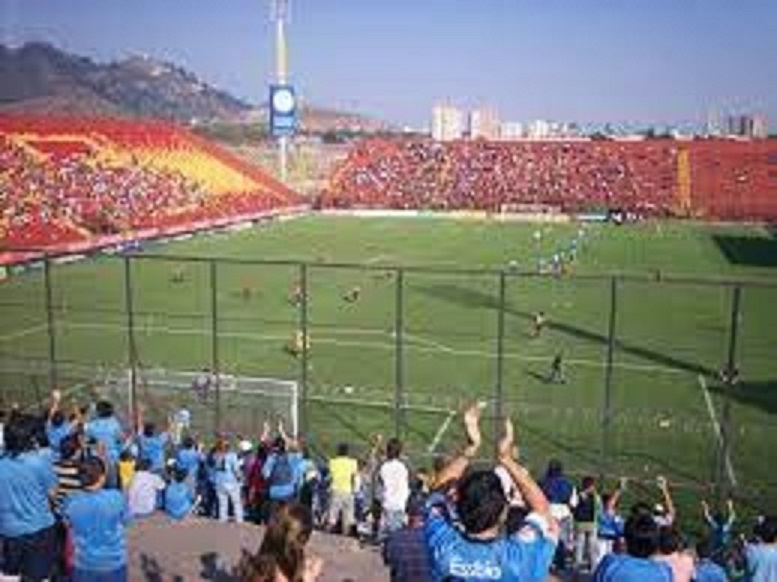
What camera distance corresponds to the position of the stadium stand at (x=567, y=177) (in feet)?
292

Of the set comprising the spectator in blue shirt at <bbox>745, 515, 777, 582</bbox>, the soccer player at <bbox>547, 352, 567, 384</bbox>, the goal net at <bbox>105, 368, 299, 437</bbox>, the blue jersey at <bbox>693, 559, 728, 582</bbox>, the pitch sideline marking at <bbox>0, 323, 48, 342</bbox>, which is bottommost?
the pitch sideline marking at <bbox>0, 323, 48, 342</bbox>

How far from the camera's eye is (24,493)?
8.72 m

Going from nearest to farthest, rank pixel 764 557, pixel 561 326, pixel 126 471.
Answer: pixel 764 557, pixel 126 471, pixel 561 326

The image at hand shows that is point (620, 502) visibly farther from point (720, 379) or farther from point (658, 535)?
point (658, 535)

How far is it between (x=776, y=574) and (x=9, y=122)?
68.0m

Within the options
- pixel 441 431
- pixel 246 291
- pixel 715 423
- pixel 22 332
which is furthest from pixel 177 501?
pixel 246 291

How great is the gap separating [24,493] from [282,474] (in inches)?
195

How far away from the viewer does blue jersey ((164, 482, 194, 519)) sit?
1313cm

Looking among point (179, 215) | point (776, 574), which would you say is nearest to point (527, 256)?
point (179, 215)

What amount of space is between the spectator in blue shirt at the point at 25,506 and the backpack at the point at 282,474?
4.47m

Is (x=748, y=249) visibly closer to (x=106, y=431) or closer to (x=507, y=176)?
(x=507, y=176)

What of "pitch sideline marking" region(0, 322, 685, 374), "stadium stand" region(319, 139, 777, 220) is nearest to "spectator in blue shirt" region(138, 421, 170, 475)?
"pitch sideline marking" region(0, 322, 685, 374)

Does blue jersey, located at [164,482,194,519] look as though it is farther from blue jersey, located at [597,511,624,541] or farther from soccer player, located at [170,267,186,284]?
soccer player, located at [170,267,186,284]

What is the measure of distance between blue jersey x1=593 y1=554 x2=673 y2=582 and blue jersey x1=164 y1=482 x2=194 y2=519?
800 centimetres
